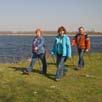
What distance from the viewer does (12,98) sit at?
12398mm

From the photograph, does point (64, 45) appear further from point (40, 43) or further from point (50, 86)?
point (50, 86)

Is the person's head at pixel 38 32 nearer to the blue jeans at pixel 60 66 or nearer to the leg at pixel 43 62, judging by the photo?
the leg at pixel 43 62

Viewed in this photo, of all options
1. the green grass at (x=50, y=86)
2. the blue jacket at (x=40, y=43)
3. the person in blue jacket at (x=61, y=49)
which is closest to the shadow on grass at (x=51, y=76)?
the green grass at (x=50, y=86)

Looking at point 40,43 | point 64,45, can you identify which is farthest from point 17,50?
point 64,45

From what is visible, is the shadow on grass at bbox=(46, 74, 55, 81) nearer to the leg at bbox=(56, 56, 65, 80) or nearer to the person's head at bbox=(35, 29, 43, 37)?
the leg at bbox=(56, 56, 65, 80)

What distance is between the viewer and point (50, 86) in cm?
1377

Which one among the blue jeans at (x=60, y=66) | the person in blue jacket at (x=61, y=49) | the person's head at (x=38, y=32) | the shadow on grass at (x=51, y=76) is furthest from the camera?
the person's head at (x=38, y=32)

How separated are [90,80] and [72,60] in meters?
6.84

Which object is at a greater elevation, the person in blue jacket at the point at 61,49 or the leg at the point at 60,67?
the person in blue jacket at the point at 61,49

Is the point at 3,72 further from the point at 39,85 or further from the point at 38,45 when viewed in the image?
the point at 39,85

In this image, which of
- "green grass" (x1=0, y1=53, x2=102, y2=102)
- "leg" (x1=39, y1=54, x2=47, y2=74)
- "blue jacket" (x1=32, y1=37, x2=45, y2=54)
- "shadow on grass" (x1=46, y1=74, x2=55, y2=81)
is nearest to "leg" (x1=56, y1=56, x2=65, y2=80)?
"green grass" (x1=0, y1=53, x2=102, y2=102)

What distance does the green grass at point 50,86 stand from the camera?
12266 millimetres

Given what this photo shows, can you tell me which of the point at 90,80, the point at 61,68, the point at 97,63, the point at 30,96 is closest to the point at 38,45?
the point at 61,68

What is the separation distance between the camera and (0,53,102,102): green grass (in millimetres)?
12266
